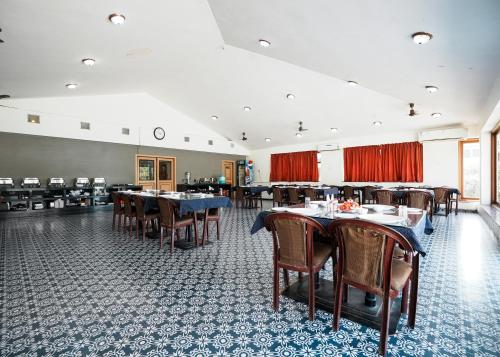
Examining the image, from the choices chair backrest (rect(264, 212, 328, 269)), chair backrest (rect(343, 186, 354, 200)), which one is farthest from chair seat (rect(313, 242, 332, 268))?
chair backrest (rect(343, 186, 354, 200))

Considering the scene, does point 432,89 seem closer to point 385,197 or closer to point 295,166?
point 385,197

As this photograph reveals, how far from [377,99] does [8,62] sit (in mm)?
7477

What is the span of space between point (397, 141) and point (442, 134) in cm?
131

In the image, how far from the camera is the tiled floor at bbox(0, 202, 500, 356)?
5.83ft

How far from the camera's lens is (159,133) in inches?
391

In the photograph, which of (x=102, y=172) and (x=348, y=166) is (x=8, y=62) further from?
(x=348, y=166)

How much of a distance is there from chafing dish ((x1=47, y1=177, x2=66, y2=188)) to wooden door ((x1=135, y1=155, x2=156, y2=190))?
2.28 m

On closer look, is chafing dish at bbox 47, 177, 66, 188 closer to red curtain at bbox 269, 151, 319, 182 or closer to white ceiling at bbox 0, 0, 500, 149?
white ceiling at bbox 0, 0, 500, 149

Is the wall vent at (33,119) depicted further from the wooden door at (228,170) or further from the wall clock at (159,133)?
the wooden door at (228,170)

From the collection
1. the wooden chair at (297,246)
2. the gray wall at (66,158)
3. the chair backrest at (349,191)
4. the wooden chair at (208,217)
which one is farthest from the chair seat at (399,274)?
the gray wall at (66,158)

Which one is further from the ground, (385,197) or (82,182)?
(82,182)

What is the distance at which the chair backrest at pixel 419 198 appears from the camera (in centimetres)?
538

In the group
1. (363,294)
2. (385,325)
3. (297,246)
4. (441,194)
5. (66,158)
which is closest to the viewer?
(385,325)

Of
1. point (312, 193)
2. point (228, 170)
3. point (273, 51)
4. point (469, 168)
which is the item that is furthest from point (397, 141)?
point (228, 170)
